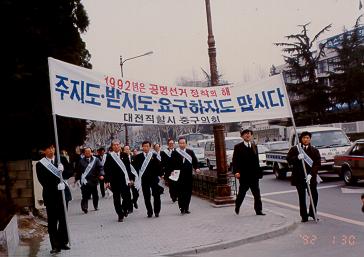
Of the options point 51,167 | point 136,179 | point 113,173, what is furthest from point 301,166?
point 51,167

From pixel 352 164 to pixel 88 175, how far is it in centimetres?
801

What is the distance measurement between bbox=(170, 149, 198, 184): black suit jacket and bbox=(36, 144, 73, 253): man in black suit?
402 centimetres

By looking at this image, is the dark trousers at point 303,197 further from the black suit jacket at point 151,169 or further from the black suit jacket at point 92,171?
the black suit jacket at point 92,171

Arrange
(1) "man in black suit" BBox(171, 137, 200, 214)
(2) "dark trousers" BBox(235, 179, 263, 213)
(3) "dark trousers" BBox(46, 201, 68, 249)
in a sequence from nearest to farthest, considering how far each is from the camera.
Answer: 1. (3) "dark trousers" BBox(46, 201, 68, 249)
2. (2) "dark trousers" BBox(235, 179, 263, 213)
3. (1) "man in black suit" BBox(171, 137, 200, 214)

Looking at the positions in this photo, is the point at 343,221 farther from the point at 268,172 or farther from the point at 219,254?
the point at 268,172

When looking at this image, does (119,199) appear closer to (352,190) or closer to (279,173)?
(352,190)

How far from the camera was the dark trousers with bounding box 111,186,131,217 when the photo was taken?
11383 millimetres

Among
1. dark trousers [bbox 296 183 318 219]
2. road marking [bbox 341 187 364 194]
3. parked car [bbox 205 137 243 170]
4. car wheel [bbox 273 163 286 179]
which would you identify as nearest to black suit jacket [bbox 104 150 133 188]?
dark trousers [bbox 296 183 318 219]

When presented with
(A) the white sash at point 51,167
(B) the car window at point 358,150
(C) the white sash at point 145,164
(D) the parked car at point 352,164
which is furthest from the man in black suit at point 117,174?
(B) the car window at point 358,150

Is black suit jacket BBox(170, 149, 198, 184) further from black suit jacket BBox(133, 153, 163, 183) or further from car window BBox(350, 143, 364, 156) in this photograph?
car window BBox(350, 143, 364, 156)

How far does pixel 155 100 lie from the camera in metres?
9.95

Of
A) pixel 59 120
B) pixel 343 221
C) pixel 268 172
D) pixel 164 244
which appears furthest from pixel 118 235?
pixel 268 172

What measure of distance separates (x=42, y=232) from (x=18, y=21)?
469 centimetres

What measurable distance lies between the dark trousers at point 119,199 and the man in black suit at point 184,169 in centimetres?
122
